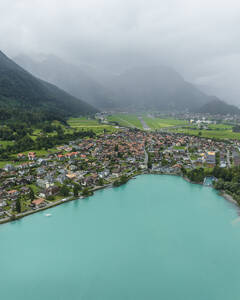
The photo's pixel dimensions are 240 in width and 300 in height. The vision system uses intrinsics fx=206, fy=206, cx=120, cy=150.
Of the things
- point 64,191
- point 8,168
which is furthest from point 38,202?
point 8,168

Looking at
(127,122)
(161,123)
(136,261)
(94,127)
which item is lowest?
(136,261)

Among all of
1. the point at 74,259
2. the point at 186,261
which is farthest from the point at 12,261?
the point at 186,261

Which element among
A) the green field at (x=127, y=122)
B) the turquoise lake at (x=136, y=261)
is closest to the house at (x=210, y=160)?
the turquoise lake at (x=136, y=261)

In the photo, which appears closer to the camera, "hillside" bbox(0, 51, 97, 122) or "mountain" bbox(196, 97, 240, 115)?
"hillside" bbox(0, 51, 97, 122)

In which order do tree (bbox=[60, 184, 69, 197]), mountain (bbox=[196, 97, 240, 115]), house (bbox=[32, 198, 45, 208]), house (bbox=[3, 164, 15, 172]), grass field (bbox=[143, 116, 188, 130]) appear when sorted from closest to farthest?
1. house (bbox=[32, 198, 45, 208])
2. tree (bbox=[60, 184, 69, 197])
3. house (bbox=[3, 164, 15, 172])
4. grass field (bbox=[143, 116, 188, 130])
5. mountain (bbox=[196, 97, 240, 115])

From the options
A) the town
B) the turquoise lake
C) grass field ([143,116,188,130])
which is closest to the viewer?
the turquoise lake

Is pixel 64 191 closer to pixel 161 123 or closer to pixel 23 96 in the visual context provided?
pixel 161 123

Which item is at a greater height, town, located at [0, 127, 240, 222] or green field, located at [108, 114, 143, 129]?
green field, located at [108, 114, 143, 129]

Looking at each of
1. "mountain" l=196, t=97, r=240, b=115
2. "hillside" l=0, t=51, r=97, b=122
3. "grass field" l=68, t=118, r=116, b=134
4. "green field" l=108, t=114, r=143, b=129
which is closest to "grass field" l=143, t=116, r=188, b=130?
"green field" l=108, t=114, r=143, b=129

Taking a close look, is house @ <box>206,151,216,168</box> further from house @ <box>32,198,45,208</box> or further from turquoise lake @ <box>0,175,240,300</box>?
house @ <box>32,198,45,208</box>
